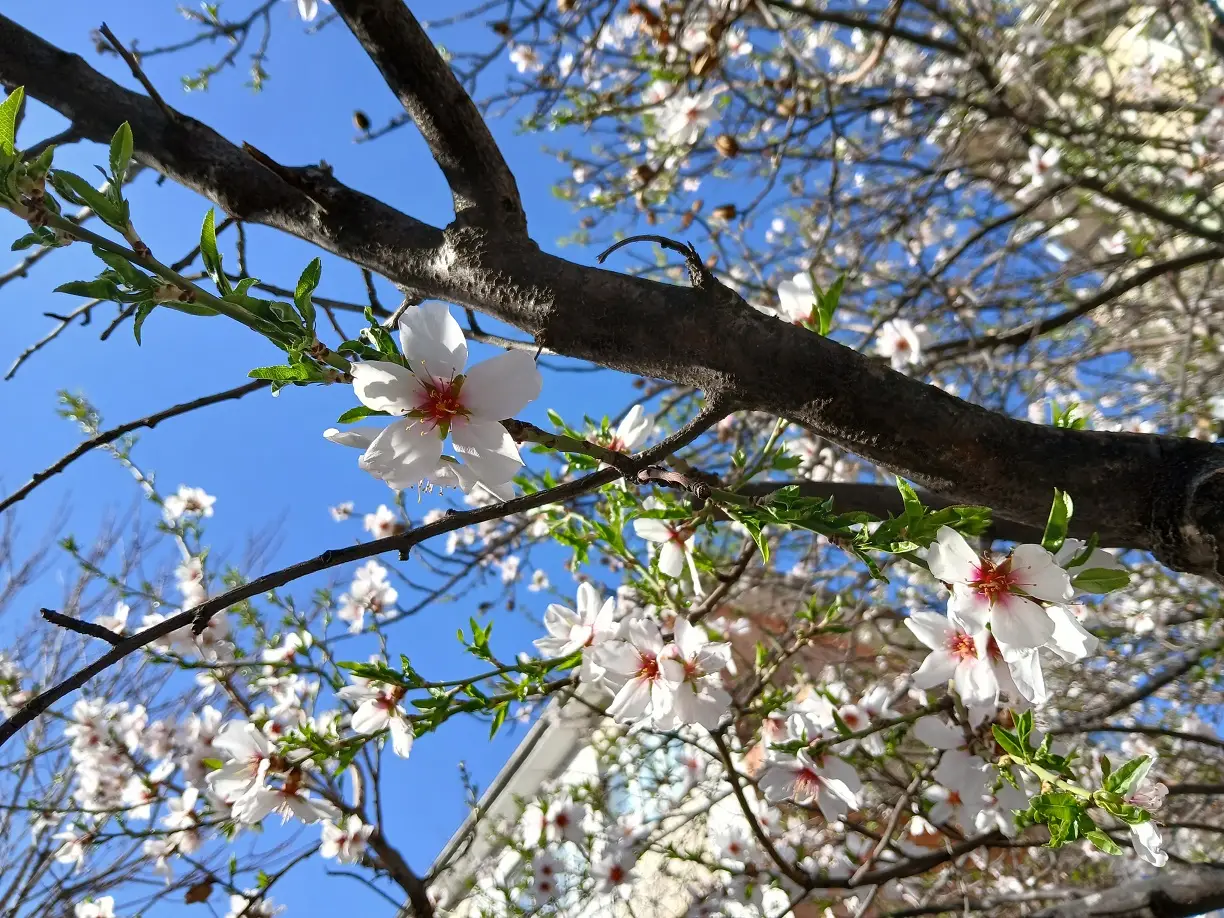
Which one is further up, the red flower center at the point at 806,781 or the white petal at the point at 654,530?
the white petal at the point at 654,530

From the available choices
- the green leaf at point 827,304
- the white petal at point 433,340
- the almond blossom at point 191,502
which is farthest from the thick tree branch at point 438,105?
the almond blossom at point 191,502

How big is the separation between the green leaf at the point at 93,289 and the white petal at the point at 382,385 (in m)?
0.21

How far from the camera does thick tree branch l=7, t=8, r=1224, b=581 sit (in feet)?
2.50

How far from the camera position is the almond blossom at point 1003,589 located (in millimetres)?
777

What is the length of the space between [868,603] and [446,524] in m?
2.63

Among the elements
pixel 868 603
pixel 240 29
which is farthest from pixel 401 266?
pixel 868 603

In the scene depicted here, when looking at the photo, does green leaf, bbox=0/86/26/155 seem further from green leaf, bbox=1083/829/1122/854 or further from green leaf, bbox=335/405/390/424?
green leaf, bbox=1083/829/1122/854

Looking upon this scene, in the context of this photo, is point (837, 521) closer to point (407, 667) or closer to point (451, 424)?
point (451, 424)

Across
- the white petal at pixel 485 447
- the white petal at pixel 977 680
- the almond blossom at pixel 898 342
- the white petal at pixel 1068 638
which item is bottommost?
the white petal at pixel 1068 638

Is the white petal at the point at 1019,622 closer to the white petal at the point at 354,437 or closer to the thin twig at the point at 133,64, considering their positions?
the white petal at the point at 354,437

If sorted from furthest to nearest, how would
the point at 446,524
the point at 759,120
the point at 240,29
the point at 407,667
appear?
1. the point at 759,120
2. the point at 240,29
3. the point at 407,667
4. the point at 446,524

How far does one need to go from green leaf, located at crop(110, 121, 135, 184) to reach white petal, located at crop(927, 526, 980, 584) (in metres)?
0.89

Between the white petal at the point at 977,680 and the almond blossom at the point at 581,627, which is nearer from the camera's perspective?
the white petal at the point at 977,680

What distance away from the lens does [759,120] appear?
378 centimetres
